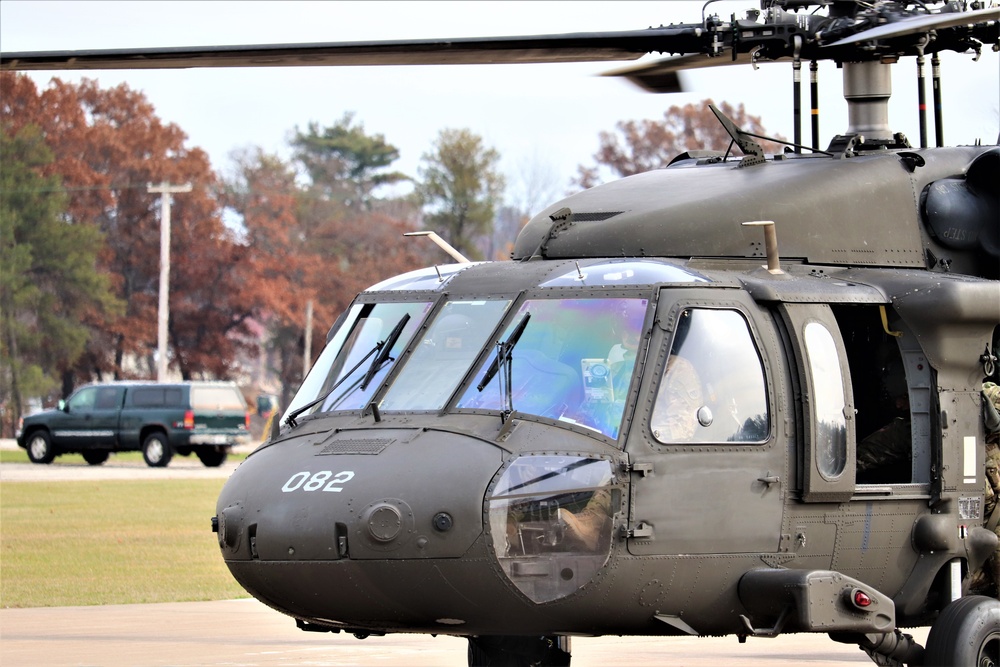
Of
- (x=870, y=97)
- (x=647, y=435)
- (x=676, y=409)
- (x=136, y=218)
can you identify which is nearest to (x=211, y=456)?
(x=136, y=218)

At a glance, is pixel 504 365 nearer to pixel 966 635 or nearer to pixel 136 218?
pixel 966 635

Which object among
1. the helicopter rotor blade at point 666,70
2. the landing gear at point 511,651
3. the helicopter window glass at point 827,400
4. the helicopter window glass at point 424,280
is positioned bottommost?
the landing gear at point 511,651

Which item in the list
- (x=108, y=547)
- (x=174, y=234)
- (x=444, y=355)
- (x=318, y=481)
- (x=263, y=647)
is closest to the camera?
(x=318, y=481)

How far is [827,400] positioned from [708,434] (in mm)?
779

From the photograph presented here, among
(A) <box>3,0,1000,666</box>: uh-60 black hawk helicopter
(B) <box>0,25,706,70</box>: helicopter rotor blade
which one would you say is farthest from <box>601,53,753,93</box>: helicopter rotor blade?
(B) <box>0,25,706,70</box>: helicopter rotor blade

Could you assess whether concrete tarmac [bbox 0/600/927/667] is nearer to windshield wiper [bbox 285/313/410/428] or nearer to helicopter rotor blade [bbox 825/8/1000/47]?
windshield wiper [bbox 285/313/410/428]

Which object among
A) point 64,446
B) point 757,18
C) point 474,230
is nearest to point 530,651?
point 757,18

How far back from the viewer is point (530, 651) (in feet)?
30.1

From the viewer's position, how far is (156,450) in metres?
36.2

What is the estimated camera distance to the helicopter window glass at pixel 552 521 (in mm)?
7406

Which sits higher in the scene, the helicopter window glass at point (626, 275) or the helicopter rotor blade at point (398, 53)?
the helicopter rotor blade at point (398, 53)

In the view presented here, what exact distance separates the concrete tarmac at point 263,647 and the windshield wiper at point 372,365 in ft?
10.2

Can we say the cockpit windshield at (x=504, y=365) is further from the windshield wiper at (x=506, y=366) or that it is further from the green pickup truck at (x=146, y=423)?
the green pickup truck at (x=146, y=423)

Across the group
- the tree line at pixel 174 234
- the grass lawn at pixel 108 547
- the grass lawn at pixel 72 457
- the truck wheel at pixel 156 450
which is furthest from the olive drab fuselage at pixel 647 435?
the tree line at pixel 174 234
